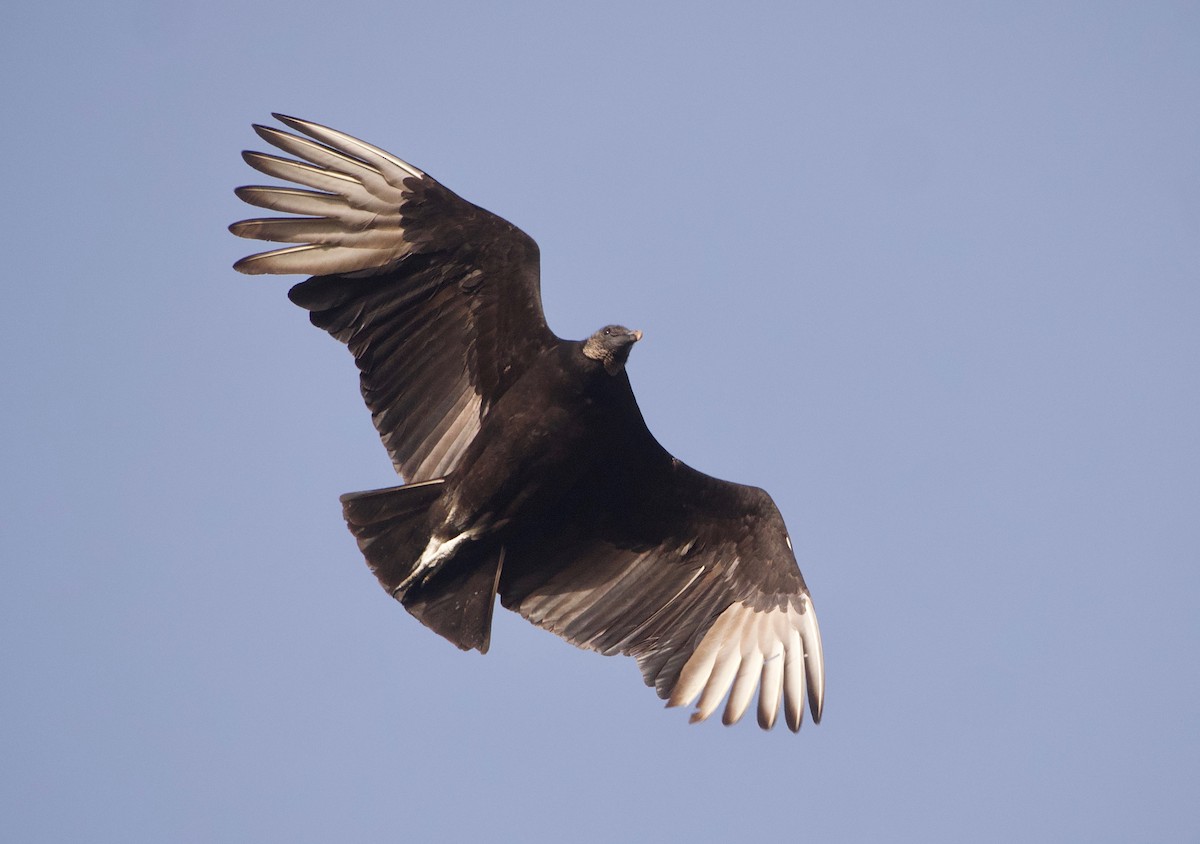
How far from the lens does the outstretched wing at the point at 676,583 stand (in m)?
8.38

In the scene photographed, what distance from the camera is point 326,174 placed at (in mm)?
8219

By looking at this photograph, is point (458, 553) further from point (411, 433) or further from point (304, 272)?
point (304, 272)

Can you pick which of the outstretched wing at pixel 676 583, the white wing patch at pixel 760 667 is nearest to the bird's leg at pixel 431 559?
the outstretched wing at pixel 676 583

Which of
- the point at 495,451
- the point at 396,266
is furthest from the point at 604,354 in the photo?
the point at 396,266

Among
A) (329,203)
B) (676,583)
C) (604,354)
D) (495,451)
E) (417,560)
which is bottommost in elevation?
(417,560)

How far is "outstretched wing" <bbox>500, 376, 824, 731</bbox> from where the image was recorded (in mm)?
8383

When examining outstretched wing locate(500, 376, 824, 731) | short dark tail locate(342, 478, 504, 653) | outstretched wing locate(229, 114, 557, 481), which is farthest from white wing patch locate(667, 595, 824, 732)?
outstretched wing locate(229, 114, 557, 481)

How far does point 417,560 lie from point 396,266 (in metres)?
1.62

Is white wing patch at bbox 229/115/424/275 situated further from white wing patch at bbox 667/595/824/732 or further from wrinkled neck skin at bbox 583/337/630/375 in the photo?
white wing patch at bbox 667/595/824/732

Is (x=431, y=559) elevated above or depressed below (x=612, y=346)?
below

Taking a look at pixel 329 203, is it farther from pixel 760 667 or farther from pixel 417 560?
pixel 760 667

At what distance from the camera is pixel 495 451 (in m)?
8.02

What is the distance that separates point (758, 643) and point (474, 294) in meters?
2.55

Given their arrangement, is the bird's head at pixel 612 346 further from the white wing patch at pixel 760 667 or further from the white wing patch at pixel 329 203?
the white wing patch at pixel 760 667
